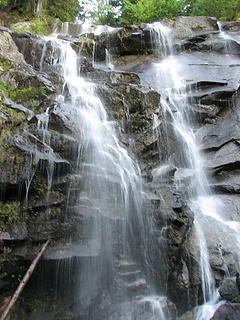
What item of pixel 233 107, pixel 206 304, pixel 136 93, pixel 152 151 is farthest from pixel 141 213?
pixel 233 107

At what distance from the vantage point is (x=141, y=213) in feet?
19.3

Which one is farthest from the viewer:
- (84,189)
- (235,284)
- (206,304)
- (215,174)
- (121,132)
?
(215,174)

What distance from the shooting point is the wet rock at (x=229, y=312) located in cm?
350

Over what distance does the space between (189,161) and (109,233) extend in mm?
5030

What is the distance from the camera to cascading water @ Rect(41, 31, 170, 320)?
15.8 ft

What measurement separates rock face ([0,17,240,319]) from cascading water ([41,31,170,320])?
59 millimetres

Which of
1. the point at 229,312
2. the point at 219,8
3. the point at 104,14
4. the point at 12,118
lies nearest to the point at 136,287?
the point at 229,312

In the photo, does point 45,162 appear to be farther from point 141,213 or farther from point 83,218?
point 141,213

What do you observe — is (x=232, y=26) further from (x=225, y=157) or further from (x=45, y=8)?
(x=45, y=8)

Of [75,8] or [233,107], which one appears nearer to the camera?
[233,107]

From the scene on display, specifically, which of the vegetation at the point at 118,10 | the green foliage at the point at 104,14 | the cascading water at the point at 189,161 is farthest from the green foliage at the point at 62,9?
the cascading water at the point at 189,161

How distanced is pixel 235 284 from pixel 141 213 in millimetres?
2345

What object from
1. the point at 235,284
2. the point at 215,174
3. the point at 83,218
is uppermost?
the point at 215,174

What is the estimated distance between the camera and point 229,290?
4.54 meters
